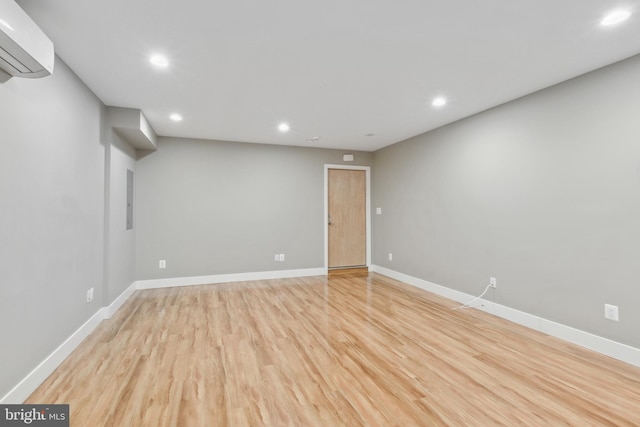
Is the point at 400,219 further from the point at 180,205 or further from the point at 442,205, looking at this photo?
the point at 180,205

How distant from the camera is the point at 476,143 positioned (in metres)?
3.59

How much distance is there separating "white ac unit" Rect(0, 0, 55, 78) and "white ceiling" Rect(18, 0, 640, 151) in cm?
27

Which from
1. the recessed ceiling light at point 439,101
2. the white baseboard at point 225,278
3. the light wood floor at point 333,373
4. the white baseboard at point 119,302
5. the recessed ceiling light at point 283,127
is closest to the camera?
the light wood floor at point 333,373

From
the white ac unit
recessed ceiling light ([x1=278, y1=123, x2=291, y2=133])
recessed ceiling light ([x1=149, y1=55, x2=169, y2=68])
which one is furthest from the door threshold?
the white ac unit

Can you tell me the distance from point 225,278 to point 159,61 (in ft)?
11.2

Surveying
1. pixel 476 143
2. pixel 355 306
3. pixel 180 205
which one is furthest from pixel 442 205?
pixel 180 205

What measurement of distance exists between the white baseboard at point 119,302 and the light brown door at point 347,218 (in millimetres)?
3219

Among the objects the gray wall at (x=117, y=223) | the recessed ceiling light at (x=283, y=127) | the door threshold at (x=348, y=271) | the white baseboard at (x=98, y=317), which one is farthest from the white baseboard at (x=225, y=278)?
the recessed ceiling light at (x=283, y=127)

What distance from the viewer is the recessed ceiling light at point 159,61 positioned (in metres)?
2.26

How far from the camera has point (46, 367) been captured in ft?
6.72

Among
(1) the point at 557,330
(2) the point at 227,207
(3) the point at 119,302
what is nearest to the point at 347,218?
(2) the point at 227,207

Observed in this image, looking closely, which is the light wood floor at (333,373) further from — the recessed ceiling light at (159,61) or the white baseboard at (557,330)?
the recessed ceiling light at (159,61)

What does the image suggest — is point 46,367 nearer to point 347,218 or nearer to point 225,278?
point 225,278

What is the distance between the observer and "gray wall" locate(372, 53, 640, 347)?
232 cm
